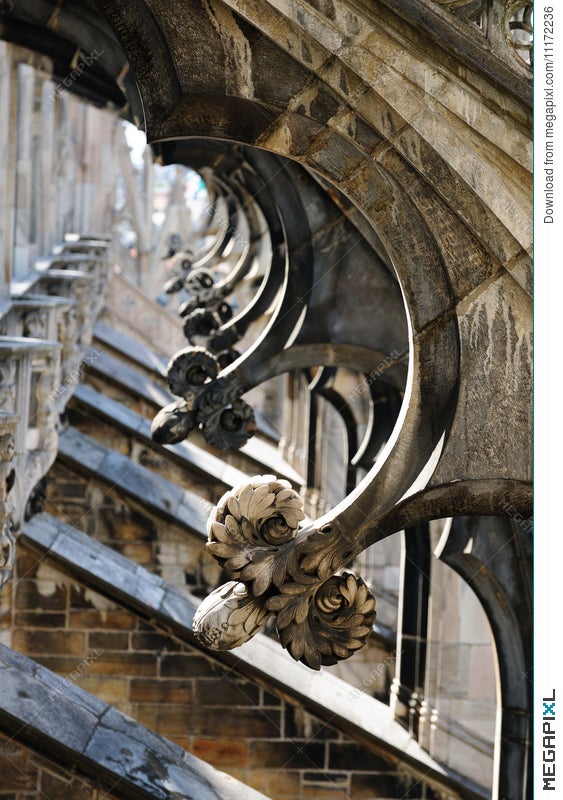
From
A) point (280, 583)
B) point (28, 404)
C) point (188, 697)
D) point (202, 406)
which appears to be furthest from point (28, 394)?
point (280, 583)

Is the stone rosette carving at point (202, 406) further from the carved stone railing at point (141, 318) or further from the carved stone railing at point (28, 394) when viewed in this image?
the carved stone railing at point (141, 318)

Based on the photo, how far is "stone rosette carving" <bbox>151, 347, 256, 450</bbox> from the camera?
4402 mm

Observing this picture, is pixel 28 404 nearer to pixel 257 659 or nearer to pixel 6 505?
pixel 6 505

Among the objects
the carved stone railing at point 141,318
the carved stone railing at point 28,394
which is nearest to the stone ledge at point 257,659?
the carved stone railing at point 28,394

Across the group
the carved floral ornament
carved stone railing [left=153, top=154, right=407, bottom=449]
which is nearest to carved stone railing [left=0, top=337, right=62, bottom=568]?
carved stone railing [left=153, top=154, right=407, bottom=449]

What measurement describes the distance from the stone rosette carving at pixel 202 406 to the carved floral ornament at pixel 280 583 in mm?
2076

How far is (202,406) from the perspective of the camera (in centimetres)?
445

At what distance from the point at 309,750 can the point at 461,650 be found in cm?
89

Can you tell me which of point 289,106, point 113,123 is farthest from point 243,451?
point 113,123

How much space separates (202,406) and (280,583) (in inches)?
87.0

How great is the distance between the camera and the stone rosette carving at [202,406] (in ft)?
14.4
